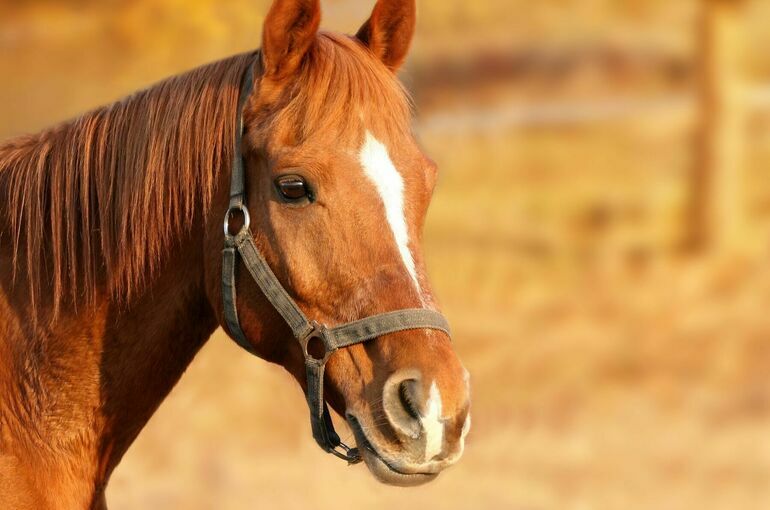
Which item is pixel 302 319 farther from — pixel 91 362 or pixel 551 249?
pixel 551 249

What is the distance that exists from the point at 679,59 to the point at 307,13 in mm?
14544

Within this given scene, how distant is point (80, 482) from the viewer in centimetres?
273

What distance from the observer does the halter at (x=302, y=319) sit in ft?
8.09

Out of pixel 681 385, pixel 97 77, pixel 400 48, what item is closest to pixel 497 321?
pixel 681 385

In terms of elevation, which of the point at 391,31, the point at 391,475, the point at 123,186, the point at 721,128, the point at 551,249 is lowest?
the point at 551,249

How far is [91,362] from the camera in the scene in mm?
2756

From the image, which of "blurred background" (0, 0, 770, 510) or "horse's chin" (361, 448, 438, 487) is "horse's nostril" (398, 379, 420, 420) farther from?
"blurred background" (0, 0, 770, 510)

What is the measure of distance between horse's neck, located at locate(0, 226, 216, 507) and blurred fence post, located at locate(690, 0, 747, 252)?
33.2 feet

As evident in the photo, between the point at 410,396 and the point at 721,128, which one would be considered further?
the point at 721,128

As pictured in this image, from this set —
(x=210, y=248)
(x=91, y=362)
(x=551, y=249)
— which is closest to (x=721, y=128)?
(x=551, y=249)

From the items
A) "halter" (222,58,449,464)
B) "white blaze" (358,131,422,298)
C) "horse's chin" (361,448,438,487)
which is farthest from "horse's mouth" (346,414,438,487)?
"white blaze" (358,131,422,298)

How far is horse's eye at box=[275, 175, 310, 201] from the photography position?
255cm

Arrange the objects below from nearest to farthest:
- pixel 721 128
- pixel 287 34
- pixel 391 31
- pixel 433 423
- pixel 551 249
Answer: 1. pixel 433 423
2. pixel 287 34
3. pixel 391 31
4. pixel 721 128
5. pixel 551 249

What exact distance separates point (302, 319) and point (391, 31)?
0.92m
